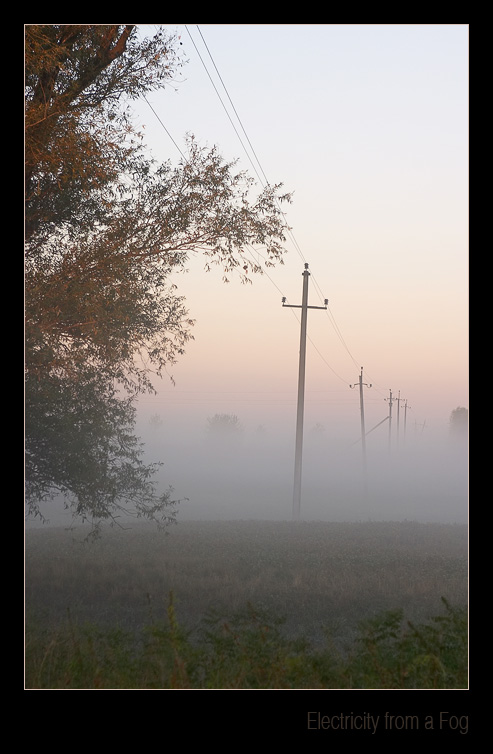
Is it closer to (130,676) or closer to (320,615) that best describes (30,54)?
(130,676)

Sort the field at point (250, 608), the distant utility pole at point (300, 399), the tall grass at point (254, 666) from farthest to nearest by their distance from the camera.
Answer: the distant utility pole at point (300, 399) < the field at point (250, 608) < the tall grass at point (254, 666)

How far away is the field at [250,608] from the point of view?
764cm

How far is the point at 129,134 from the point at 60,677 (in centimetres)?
1068

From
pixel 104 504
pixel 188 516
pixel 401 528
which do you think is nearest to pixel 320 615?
pixel 104 504

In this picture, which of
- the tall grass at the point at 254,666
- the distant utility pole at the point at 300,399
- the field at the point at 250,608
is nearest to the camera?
the tall grass at the point at 254,666

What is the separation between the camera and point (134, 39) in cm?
1454

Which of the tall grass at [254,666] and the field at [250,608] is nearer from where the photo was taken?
the tall grass at [254,666]

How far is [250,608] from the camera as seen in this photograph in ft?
29.5

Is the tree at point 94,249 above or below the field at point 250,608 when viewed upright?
above

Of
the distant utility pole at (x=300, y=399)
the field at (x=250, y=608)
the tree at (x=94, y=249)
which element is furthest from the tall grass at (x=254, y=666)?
the distant utility pole at (x=300, y=399)

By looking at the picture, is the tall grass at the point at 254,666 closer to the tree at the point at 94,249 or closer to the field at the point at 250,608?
the field at the point at 250,608

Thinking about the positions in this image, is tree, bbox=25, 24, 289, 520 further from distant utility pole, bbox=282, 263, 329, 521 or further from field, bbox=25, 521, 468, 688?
distant utility pole, bbox=282, 263, 329, 521

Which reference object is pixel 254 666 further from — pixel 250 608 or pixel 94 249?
pixel 94 249
